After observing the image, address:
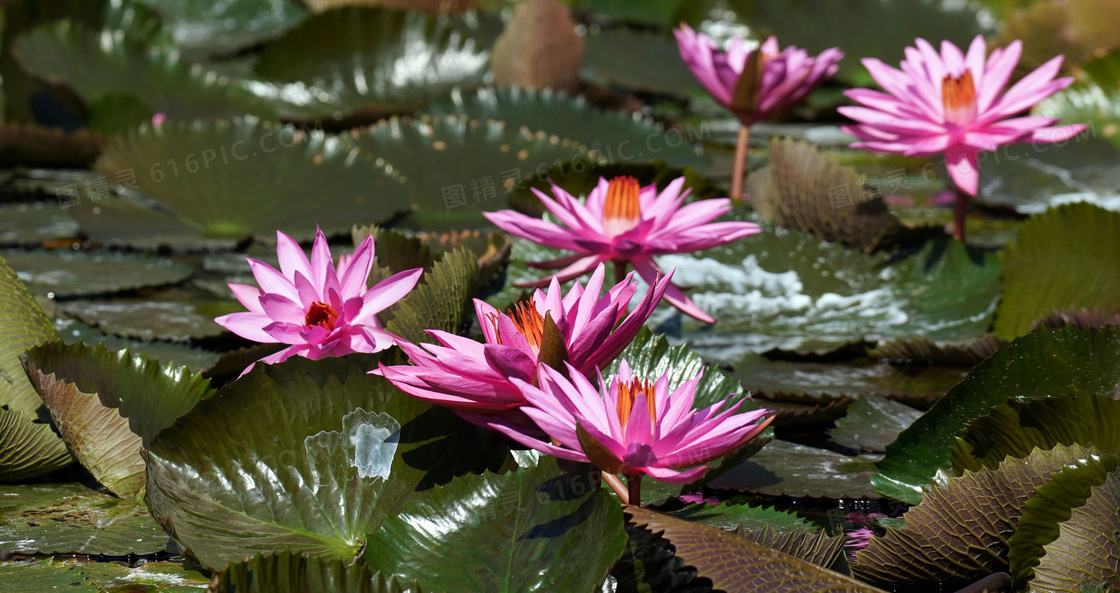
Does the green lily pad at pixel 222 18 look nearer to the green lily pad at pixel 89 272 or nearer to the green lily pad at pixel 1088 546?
the green lily pad at pixel 89 272

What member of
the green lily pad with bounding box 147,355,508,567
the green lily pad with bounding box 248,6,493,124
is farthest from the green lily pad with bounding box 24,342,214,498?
the green lily pad with bounding box 248,6,493,124

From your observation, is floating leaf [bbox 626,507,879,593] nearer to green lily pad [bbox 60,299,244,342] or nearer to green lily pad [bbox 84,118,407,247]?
green lily pad [bbox 60,299,244,342]

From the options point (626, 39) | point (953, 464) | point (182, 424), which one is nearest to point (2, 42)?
point (626, 39)

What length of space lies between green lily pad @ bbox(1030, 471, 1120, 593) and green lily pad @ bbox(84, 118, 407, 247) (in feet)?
4.82

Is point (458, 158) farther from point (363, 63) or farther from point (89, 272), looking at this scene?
point (363, 63)

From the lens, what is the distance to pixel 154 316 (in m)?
1.54

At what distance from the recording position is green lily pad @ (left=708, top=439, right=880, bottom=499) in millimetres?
1009

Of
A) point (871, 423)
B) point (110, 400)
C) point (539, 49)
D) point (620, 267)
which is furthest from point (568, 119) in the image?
point (110, 400)

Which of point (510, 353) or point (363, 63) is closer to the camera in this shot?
point (510, 353)

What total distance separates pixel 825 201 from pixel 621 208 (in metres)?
0.66

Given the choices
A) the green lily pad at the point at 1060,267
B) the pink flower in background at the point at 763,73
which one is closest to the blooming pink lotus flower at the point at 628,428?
the green lily pad at the point at 1060,267

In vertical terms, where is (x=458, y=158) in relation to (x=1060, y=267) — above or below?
above

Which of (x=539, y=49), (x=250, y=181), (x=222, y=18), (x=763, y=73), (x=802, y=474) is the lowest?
(x=802, y=474)

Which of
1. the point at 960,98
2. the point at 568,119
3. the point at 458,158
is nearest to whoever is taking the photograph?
the point at 960,98
